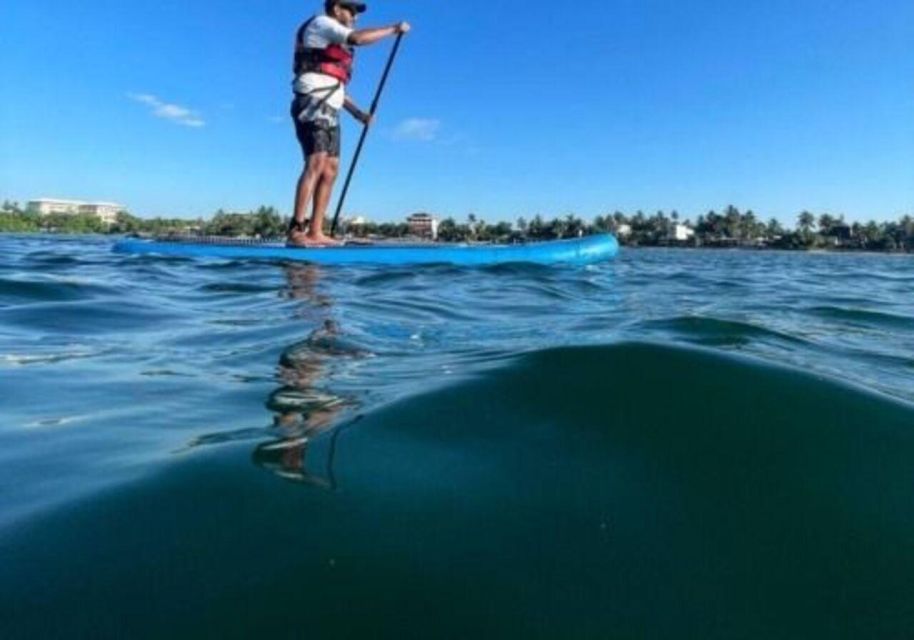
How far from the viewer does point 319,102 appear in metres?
7.59

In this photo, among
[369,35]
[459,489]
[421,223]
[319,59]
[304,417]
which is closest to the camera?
[459,489]

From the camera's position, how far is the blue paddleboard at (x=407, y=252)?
23.4 ft

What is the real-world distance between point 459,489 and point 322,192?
673cm

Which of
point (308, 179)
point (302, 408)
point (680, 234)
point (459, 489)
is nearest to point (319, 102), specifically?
point (308, 179)

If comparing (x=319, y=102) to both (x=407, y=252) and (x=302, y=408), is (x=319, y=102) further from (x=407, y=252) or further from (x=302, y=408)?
(x=302, y=408)

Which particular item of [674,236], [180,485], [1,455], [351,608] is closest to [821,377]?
[351,608]

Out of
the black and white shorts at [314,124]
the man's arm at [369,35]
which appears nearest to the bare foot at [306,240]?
the black and white shorts at [314,124]

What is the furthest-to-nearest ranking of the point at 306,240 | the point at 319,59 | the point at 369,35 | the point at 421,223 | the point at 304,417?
the point at 421,223 < the point at 306,240 < the point at 319,59 < the point at 369,35 < the point at 304,417

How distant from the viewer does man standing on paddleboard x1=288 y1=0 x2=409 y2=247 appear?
7445 millimetres

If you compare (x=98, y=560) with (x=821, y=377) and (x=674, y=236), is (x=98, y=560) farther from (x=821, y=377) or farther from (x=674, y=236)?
(x=674, y=236)

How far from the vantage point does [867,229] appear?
11725 cm

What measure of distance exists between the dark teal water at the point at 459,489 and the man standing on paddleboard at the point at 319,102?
5.01m

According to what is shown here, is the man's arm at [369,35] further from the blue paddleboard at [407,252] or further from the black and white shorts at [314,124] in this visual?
the blue paddleboard at [407,252]

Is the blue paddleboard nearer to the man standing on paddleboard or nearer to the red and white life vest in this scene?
the man standing on paddleboard
